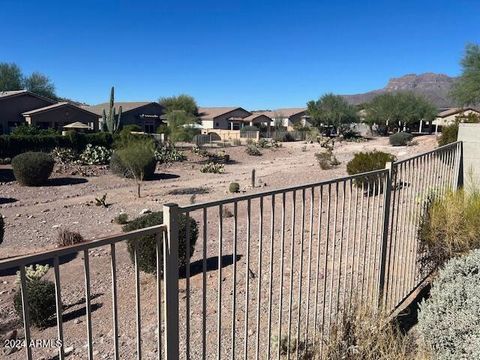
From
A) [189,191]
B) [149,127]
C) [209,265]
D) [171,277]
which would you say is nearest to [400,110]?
[149,127]

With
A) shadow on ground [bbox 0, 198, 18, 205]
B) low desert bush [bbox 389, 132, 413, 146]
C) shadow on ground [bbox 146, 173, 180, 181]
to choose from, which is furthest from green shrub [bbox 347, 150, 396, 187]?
low desert bush [bbox 389, 132, 413, 146]

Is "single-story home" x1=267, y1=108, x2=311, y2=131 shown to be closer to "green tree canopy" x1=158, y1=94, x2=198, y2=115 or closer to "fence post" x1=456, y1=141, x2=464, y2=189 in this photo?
"green tree canopy" x1=158, y1=94, x2=198, y2=115

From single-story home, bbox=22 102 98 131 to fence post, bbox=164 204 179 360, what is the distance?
38390 millimetres

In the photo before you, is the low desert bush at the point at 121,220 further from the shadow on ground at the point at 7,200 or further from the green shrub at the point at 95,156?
the green shrub at the point at 95,156

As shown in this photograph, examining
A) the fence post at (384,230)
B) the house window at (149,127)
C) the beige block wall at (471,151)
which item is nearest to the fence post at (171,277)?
the fence post at (384,230)

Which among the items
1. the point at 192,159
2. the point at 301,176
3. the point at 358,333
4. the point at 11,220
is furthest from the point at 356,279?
the point at 192,159

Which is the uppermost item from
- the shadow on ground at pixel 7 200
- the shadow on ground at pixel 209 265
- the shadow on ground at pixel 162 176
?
the shadow on ground at pixel 162 176

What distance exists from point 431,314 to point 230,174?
19943 mm

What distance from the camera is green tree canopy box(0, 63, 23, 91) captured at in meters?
64.1

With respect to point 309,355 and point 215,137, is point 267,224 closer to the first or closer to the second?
point 309,355

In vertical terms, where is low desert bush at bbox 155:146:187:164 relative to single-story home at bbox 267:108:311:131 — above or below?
below

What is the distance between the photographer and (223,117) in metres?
70.2

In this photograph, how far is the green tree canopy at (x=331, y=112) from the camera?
6712 cm

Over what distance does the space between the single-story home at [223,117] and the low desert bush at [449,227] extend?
64359mm
